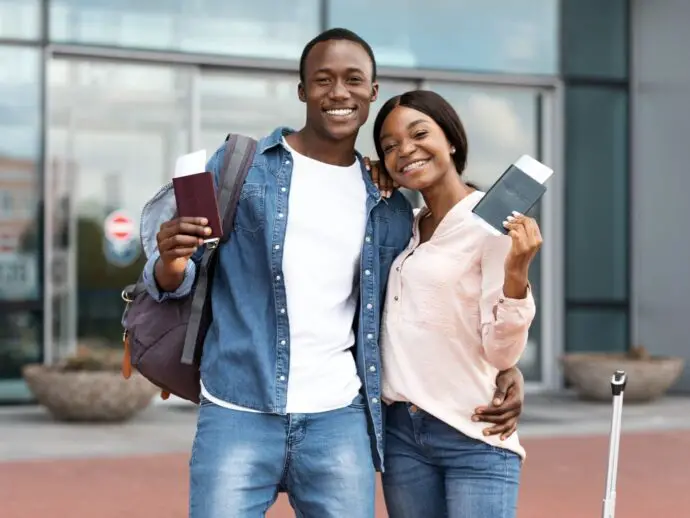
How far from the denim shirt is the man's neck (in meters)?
0.05

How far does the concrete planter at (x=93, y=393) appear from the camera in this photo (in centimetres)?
823

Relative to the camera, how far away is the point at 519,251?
230cm

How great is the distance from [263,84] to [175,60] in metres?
0.85

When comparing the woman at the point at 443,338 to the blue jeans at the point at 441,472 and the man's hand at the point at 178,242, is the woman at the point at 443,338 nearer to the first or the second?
the blue jeans at the point at 441,472

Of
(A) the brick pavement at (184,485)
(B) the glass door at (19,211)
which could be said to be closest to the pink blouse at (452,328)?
(A) the brick pavement at (184,485)

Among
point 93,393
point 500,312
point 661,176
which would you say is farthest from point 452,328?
point 661,176

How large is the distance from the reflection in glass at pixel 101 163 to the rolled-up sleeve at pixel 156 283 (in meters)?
7.21

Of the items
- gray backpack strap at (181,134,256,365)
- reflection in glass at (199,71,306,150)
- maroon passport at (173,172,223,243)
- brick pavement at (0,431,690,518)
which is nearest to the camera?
maroon passport at (173,172,223,243)

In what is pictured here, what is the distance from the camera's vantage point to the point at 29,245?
9.46 metres

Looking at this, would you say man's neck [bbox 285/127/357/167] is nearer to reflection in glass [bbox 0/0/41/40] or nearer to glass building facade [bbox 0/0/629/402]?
glass building facade [bbox 0/0/629/402]

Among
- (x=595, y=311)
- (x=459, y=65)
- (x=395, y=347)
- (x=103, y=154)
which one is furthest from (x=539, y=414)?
(x=395, y=347)

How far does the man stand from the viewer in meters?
2.45

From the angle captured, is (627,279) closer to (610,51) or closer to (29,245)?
(610,51)

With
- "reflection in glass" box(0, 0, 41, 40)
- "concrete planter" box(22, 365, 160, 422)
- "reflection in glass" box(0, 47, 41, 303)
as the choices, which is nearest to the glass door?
"reflection in glass" box(0, 47, 41, 303)
